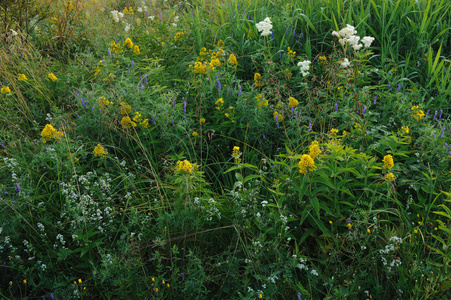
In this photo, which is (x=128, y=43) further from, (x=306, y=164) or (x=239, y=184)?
(x=306, y=164)

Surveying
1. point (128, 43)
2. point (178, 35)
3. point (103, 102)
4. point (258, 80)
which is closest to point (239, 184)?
point (103, 102)

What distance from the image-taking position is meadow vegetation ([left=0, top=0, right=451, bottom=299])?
210 cm

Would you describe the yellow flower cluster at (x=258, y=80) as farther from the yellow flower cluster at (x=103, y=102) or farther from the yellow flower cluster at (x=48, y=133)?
the yellow flower cluster at (x=48, y=133)

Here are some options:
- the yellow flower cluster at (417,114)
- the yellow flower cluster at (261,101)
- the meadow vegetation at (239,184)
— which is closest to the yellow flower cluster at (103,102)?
the meadow vegetation at (239,184)

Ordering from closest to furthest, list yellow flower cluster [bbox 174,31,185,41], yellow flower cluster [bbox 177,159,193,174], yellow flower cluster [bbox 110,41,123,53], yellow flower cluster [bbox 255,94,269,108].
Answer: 1. yellow flower cluster [bbox 177,159,193,174]
2. yellow flower cluster [bbox 255,94,269,108]
3. yellow flower cluster [bbox 110,41,123,53]
4. yellow flower cluster [bbox 174,31,185,41]

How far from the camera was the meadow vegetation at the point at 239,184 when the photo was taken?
2.10 m

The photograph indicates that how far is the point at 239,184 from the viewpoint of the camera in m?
2.31

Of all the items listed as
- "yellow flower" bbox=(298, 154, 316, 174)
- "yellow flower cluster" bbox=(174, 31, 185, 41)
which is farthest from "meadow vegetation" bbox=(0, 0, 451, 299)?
"yellow flower cluster" bbox=(174, 31, 185, 41)

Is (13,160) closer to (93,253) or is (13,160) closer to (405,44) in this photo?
(93,253)

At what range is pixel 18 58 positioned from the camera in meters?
4.29

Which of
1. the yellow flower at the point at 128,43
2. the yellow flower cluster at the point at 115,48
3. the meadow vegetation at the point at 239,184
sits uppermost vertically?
the yellow flower at the point at 128,43

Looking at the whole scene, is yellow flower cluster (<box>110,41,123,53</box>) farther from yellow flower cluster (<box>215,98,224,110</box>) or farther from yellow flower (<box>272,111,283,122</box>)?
yellow flower (<box>272,111,283,122</box>)

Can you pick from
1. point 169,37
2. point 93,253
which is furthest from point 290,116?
point 169,37

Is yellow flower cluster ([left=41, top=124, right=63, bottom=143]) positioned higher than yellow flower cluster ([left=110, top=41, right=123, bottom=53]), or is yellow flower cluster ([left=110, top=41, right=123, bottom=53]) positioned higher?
yellow flower cluster ([left=110, top=41, right=123, bottom=53])
